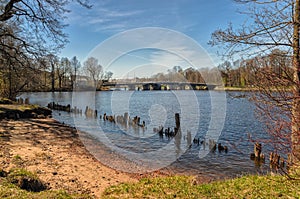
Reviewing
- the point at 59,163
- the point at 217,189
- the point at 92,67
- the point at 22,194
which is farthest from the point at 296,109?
the point at 92,67

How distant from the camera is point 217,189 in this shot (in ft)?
14.8

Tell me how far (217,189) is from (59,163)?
16.1 feet

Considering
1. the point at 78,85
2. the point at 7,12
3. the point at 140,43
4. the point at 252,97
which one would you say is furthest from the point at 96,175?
the point at 78,85

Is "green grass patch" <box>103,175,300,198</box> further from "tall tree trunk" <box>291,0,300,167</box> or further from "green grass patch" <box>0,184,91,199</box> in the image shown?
"green grass patch" <box>0,184,91,199</box>

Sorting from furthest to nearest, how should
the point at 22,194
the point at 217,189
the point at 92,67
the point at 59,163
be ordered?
the point at 92,67 → the point at 59,163 → the point at 217,189 → the point at 22,194

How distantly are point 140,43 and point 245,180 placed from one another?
7.02 metres

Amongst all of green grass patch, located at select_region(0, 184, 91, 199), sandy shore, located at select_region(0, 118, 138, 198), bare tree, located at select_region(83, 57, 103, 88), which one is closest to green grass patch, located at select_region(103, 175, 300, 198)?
sandy shore, located at select_region(0, 118, 138, 198)

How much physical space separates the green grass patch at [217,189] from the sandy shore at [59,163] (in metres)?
0.81

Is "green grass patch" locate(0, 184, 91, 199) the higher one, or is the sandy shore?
"green grass patch" locate(0, 184, 91, 199)

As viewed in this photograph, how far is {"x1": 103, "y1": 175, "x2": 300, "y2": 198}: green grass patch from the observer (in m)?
4.05

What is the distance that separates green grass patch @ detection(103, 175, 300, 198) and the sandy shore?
813 millimetres

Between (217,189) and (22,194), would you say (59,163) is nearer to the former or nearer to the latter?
(22,194)

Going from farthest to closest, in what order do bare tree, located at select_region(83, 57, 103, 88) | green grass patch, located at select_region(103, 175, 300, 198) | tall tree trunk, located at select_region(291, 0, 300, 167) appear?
bare tree, located at select_region(83, 57, 103, 88)
green grass patch, located at select_region(103, 175, 300, 198)
tall tree trunk, located at select_region(291, 0, 300, 167)

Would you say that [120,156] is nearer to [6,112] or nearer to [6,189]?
[6,189]
